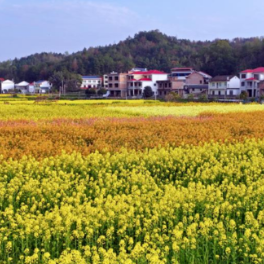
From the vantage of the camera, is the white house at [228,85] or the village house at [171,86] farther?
the village house at [171,86]

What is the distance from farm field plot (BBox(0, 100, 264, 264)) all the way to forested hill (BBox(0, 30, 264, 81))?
A: 198 feet

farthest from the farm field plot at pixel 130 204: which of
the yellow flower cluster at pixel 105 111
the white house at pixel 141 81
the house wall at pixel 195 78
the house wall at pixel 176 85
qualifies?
the white house at pixel 141 81

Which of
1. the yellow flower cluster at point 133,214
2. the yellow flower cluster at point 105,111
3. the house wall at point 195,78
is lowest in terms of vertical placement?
the yellow flower cluster at point 133,214

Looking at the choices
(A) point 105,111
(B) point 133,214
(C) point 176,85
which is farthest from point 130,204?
(C) point 176,85

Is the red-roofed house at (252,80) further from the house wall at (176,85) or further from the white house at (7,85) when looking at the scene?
the white house at (7,85)

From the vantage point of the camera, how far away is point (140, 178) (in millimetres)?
7816

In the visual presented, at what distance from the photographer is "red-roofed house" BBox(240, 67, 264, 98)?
185ft

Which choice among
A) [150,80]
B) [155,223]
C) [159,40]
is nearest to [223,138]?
[155,223]

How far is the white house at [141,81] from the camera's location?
2704 inches

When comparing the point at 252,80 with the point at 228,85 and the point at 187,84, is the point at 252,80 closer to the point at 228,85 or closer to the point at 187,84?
the point at 228,85

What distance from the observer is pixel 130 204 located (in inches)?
246

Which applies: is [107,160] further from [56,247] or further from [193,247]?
[193,247]

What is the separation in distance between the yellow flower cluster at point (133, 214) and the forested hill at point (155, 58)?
205ft

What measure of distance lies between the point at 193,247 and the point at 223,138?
8.50m
